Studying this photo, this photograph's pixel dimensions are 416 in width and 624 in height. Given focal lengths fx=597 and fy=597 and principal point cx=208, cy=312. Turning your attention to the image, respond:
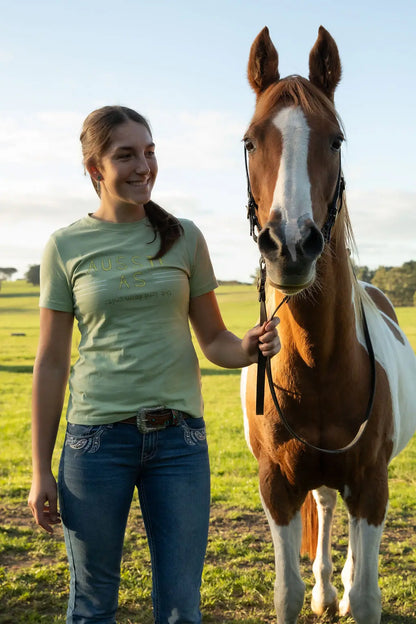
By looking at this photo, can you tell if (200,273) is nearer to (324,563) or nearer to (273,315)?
(273,315)

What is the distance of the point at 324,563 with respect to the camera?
150 inches

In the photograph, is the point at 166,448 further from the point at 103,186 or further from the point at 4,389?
the point at 4,389

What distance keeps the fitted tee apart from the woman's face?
115 millimetres

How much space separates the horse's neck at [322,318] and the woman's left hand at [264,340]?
58 cm

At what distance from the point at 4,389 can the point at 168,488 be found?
14.2 meters

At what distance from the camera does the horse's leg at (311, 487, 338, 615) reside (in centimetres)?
372

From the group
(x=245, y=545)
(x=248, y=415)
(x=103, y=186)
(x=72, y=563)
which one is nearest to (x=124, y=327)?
(x=103, y=186)

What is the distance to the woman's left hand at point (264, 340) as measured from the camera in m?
2.05

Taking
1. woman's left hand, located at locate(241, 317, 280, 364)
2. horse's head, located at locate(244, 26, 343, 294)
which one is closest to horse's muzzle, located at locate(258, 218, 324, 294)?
horse's head, located at locate(244, 26, 343, 294)

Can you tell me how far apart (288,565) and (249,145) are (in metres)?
1.97

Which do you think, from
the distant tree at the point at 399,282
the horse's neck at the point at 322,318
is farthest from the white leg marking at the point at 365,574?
the distant tree at the point at 399,282

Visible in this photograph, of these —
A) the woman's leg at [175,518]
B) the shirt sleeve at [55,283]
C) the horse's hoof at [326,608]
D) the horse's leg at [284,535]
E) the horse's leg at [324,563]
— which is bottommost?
the horse's hoof at [326,608]

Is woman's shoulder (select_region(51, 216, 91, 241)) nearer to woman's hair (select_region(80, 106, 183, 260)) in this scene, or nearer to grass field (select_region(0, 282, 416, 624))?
woman's hair (select_region(80, 106, 183, 260))

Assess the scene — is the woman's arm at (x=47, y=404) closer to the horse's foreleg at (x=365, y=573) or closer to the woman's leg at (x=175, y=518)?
the woman's leg at (x=175, y=518)
